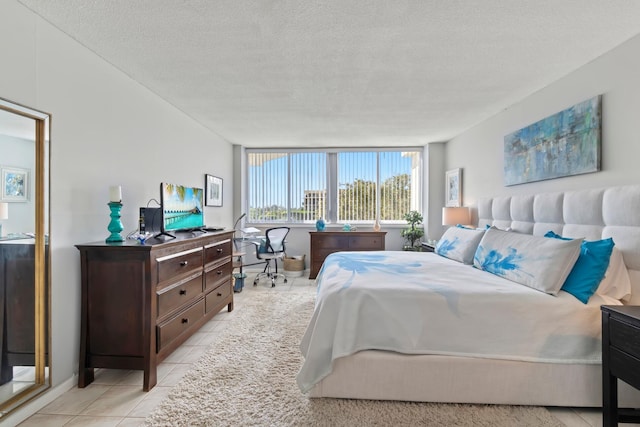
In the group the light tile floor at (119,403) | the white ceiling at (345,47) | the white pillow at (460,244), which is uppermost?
the white ceiling at (345,47)

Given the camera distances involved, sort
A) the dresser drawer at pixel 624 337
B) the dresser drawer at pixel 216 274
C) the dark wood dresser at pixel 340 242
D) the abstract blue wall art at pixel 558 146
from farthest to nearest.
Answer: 1. the dark wood dresser at pixel 340 242
2. the dresser drawer at pixel 216 274
3. the abstract blue wall art at pixel 558 146
4. the dresser drawer at pixel 624 337

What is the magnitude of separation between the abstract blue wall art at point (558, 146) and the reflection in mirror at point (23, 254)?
156 inches

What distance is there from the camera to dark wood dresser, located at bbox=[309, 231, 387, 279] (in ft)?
17.3

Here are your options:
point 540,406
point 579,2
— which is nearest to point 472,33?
point 579,2

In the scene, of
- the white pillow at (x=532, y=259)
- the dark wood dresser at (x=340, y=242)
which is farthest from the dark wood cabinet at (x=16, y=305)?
the dark wood dresser at (x=340, y=242)

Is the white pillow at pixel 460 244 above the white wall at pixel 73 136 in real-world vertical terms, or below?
below

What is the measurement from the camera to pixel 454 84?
288 centimetres

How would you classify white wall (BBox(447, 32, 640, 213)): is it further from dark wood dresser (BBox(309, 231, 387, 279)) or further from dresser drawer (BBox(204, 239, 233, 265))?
dresser drawer (BBox(204, 239, 233, 265))

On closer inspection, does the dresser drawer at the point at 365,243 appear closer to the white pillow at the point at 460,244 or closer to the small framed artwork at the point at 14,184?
the white pillow at the point at 460,244

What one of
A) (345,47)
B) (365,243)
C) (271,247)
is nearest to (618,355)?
(345,47)

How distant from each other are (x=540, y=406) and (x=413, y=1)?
8.37 ft

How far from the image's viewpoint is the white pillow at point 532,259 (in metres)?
1.92

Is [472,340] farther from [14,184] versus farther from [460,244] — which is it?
[14,184]

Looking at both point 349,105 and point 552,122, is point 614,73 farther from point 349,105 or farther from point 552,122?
point 349,105
